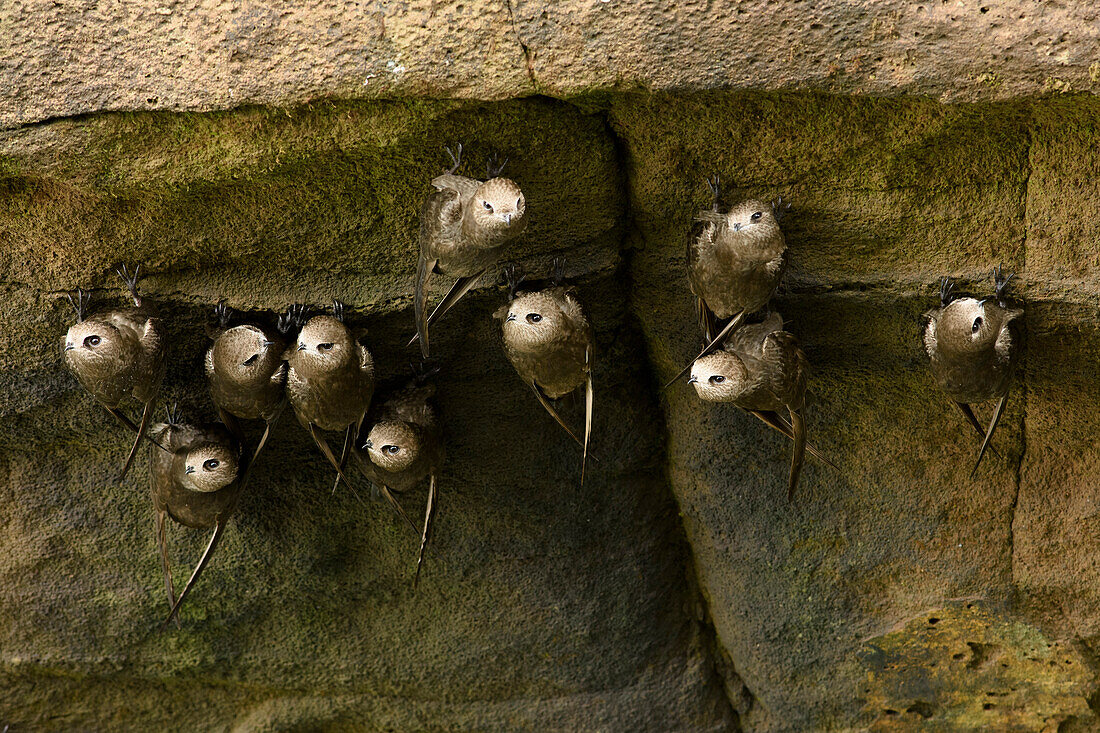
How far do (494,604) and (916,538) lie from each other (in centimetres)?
174

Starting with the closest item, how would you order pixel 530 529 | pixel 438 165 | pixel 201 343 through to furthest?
pixel 438 165
pixel 201 343
pixel 530 529

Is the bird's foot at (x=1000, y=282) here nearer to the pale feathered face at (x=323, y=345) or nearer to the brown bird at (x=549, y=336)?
the brown bird at (x=549, y=336)

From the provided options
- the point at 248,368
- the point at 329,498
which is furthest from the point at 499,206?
the point at 329,498

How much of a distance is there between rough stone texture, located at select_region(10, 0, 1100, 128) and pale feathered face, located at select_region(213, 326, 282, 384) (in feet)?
2.51

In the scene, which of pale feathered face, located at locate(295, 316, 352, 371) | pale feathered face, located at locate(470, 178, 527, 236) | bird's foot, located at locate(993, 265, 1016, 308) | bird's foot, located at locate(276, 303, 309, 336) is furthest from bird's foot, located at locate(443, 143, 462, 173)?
bird's foot, located at locate(993, 265, 1016, 308)

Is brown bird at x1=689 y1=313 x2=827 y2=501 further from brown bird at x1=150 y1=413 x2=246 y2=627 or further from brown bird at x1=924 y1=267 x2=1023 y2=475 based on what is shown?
brown bird at x1=150 y1=413 x2=246 y2=627

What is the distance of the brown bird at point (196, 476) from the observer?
3201mm

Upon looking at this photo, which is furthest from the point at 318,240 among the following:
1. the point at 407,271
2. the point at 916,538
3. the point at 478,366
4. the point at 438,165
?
the point at 916,538

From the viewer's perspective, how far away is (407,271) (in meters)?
3.07

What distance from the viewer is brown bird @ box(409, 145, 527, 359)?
2594mm

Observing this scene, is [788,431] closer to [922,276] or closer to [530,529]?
[922,276]

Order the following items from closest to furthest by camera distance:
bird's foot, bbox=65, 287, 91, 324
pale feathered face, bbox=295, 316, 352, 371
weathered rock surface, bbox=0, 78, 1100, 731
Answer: weathered rock surface, bbox=0, 78, 1100, 731 → pale feathered face, bbox=295, 316, 352, 371 → bird's foot, bbox=65, 287, 91, 324

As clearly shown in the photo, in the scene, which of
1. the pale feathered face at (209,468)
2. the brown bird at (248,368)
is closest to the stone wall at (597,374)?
the brown bird at (248,368)

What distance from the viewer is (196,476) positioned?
319 cm
